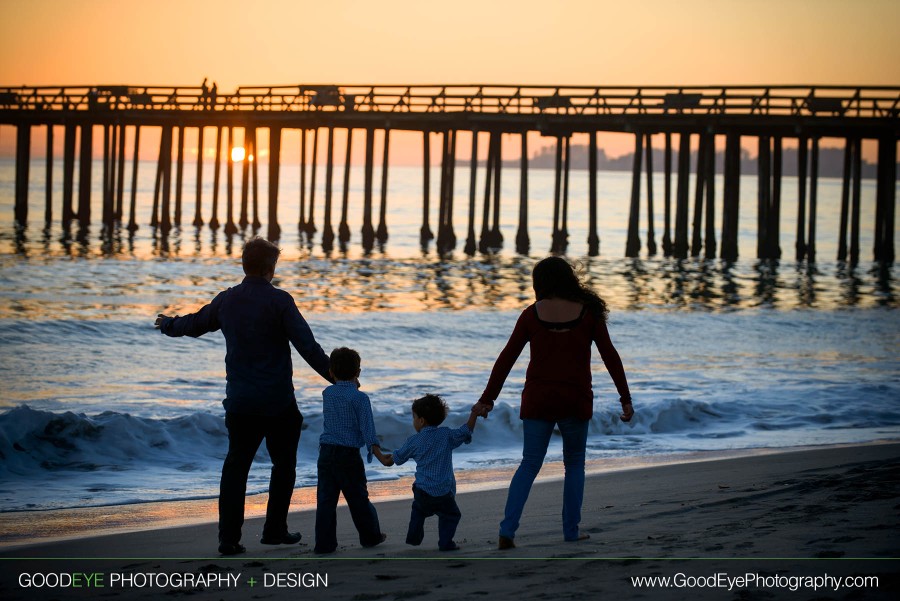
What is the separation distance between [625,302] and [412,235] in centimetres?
2651

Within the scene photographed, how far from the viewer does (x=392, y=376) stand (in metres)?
13.5

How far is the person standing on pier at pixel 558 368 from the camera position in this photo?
503 centimetres

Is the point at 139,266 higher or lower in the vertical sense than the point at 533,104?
lower

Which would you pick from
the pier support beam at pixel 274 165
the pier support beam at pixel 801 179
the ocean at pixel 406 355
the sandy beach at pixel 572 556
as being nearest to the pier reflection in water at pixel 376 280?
the ocean at pixel 406 355

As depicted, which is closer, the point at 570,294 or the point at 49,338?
the point at 570,294

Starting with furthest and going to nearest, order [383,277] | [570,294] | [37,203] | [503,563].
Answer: [37,203]
[383,277]
[570,294]
[503,563]

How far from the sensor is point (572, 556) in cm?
464

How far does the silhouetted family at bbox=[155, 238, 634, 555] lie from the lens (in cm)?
504

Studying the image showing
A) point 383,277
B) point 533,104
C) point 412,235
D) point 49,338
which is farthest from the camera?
point 412,235

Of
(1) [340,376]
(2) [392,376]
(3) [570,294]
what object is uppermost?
(3) [570,294]

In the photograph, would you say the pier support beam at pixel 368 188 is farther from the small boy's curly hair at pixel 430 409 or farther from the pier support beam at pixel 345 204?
the small boy's curly hair at pixel 430 409

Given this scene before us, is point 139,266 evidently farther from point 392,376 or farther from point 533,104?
point 392,376

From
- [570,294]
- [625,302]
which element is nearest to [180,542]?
[570,294]

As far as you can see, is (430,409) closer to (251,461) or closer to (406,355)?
(251,461)
